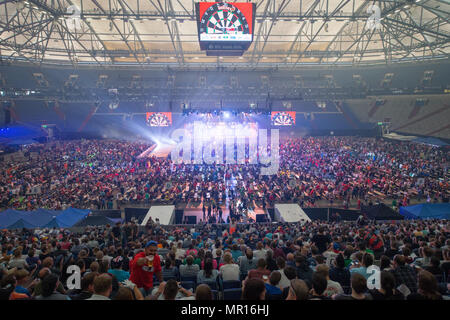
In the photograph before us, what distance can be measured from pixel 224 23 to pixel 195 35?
16716 mm

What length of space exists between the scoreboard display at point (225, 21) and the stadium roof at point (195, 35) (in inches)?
301

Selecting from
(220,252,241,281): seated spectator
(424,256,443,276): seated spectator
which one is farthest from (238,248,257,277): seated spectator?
(424,256,443,276): seated spectator

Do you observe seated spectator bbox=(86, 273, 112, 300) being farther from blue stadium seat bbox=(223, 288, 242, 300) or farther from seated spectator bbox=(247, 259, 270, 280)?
seated spectator bbox=(247, 259, 270, 280)

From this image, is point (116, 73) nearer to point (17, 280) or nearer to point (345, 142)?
point (345, 142)

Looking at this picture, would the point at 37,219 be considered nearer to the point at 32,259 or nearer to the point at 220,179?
the point at 32,259

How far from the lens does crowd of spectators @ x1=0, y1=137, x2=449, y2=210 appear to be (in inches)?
674

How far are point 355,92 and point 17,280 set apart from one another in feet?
109

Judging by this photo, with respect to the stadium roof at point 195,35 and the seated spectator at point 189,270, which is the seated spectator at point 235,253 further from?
the stadium roof at point 195,35

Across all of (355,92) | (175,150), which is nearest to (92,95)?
(175,150)

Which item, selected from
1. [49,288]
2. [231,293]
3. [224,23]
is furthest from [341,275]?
[224,23]

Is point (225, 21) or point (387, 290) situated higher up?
point (225, 21)

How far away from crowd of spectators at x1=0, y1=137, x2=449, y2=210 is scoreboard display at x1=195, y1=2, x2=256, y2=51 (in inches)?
359

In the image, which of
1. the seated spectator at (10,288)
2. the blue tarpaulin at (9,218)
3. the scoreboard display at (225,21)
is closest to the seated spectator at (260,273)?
the seated spectator at (10,288)

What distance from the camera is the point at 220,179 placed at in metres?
20.6
